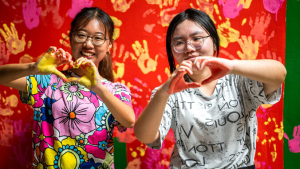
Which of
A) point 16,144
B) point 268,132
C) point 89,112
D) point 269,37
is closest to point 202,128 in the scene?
point 89,112

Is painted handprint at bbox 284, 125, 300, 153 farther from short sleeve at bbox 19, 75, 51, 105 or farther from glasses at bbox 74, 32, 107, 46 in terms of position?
short sleeve at bbox 19, 75, 51, 105

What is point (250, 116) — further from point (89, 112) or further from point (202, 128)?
point (89, 112)

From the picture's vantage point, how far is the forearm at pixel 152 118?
2.99 ft

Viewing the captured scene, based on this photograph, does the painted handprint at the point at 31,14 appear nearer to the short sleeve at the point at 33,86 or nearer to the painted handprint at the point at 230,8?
the short sleeve at the point at 33,86

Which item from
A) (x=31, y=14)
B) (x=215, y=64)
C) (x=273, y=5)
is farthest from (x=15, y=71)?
(x=273, y=5)

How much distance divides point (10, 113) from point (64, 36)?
671mm

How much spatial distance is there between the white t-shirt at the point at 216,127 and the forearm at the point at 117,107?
0.61 ft

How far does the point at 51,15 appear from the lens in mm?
1627

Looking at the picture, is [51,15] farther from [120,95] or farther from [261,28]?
[261,28]

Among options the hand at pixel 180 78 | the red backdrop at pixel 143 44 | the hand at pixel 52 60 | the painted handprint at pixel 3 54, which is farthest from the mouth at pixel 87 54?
the painted handprint at pixel 3 54

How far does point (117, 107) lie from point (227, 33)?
100 cm

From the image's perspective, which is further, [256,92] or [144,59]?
[144,59]

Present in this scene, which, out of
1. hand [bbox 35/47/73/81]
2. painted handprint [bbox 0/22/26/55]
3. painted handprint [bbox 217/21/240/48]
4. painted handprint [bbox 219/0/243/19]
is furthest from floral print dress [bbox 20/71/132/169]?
painted handprint [bbox 219/0/243/19]

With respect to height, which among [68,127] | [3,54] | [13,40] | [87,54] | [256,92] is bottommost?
[68,127]
